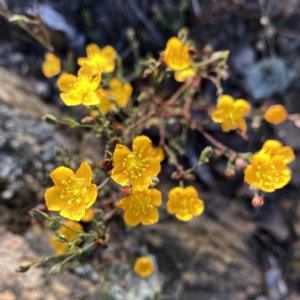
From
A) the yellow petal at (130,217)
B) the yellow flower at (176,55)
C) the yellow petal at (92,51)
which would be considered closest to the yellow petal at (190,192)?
the yellow petal at (130,217)

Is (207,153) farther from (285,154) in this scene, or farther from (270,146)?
(285,154)

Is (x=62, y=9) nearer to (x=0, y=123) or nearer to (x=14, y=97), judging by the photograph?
(x=14, y=97)

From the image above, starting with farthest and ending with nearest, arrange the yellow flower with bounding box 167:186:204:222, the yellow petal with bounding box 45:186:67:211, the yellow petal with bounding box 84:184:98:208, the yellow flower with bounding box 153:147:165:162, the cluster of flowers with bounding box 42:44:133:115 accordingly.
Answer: the yellow flower with bounding box 153:147:165:162, the yellow flower with bounding box 167:186:204:222, the cluster of flowers with bounding box 42:44:133:115, the yellow petal with bounding box 45:186:67:211, the yellow petal with bounding box 84:184:98:208

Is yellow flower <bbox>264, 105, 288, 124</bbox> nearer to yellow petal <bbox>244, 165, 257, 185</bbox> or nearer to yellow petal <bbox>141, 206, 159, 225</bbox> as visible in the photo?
yellow petal <bbox>244, 165, 257, 185</bbox>

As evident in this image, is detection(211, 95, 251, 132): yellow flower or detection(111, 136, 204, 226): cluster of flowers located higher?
detection(211, 95, 251, 132): yellow flower

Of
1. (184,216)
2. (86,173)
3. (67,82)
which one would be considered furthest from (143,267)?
(67,82)

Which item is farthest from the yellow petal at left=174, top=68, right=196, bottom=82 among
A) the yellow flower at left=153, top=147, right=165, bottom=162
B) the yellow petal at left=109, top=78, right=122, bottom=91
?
the yellow flower at left=153, top=147, right=165, bottom=162

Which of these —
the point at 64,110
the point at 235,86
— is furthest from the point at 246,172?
the point at 64,110
